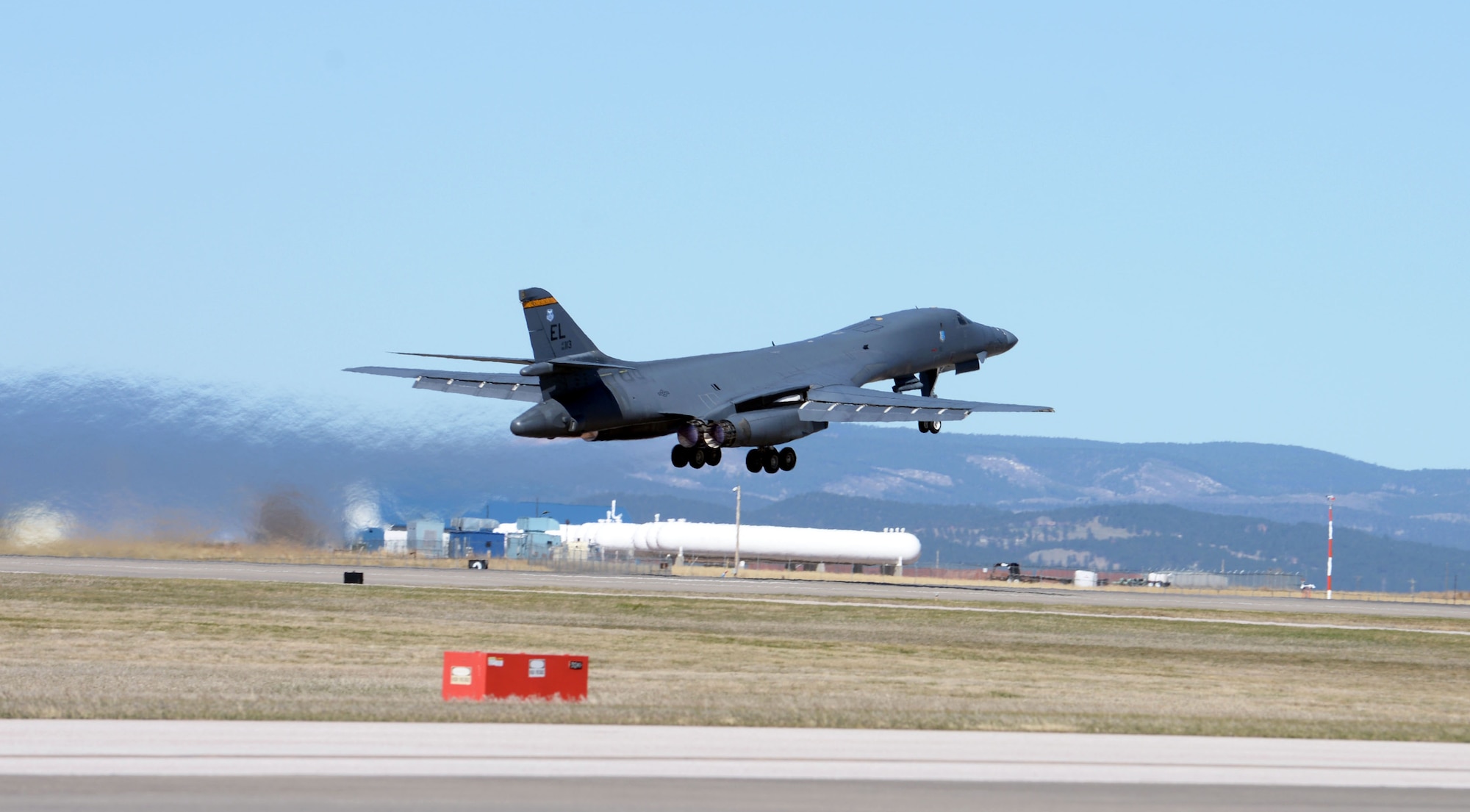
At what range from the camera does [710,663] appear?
32312 mm

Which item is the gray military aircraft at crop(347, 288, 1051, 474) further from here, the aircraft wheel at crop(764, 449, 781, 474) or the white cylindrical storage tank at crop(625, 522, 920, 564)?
the white cylindrical storage tank at crop(625, 522, 920, 564)

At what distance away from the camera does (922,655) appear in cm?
3534

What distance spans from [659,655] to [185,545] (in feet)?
134

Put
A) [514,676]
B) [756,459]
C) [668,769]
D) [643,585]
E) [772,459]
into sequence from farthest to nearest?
[643,585] < [756,459] < [772,459] < [514,676] < [668,769]

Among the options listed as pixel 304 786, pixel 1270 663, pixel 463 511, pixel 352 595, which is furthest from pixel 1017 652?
pixel 463 511

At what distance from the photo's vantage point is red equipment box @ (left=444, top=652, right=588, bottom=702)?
2272 cm

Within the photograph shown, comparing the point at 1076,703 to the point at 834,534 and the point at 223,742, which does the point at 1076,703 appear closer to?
the point at 223,742

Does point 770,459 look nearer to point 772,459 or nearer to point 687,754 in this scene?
point 772,459

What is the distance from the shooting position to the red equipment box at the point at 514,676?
22719mm

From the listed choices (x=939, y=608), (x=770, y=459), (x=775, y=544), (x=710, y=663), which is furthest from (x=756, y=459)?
(x=775, y=544)

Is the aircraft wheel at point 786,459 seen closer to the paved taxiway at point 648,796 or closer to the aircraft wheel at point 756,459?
the aircraft wheel at point 756,459

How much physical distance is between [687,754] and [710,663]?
1503 centimetres

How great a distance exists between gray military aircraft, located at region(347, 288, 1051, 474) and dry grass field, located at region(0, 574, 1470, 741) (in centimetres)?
486

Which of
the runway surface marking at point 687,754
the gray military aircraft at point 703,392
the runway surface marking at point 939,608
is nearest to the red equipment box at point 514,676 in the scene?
the runway surface marking at point 687,754
